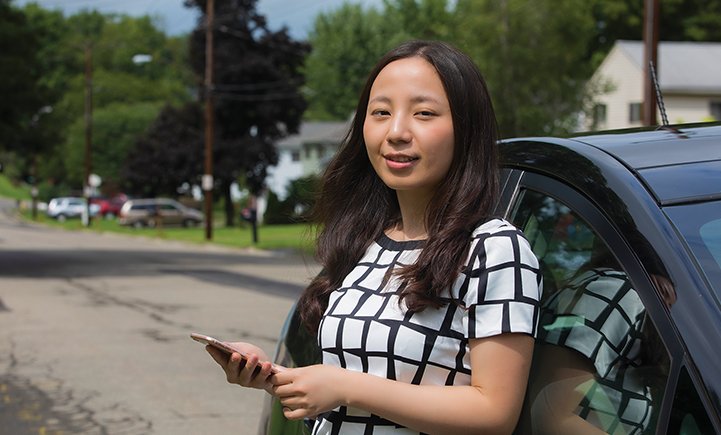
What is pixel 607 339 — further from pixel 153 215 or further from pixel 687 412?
pixel 153 215

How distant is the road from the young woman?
0.54m

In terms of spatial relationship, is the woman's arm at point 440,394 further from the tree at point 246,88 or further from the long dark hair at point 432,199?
the tree at point 246,88

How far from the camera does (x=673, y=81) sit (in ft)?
114

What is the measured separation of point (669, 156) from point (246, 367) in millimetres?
982

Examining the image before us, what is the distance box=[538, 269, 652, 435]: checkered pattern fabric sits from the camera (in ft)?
4.76

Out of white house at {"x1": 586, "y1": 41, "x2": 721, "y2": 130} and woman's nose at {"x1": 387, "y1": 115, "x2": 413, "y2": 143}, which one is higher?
white house at {"x1": 586, "y1": 41, "x2": 721, "y2": 130}

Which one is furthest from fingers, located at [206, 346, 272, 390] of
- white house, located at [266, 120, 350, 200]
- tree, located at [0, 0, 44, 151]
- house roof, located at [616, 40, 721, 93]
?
white house, located at [266, 120, 350, 200]

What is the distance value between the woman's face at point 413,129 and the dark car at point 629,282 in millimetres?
214

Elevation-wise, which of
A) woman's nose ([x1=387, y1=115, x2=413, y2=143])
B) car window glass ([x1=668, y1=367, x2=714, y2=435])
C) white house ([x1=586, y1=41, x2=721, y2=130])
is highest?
white house ([x1=586, y1=41, x2=721, y2=130])

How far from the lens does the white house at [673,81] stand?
34.8 m

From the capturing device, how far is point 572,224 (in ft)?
6.54

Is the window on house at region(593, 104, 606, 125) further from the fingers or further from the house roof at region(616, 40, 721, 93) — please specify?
the fingers

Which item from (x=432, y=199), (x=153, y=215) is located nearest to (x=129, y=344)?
(x=432, y=199)

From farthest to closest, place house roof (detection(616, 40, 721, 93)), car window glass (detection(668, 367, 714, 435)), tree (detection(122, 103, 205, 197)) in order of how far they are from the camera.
A: tree (detection(122, 103, 205, 197))
house roof (detection(616, 40, 721, 93))
car window glass (detection(668, 367, 714, 435))
